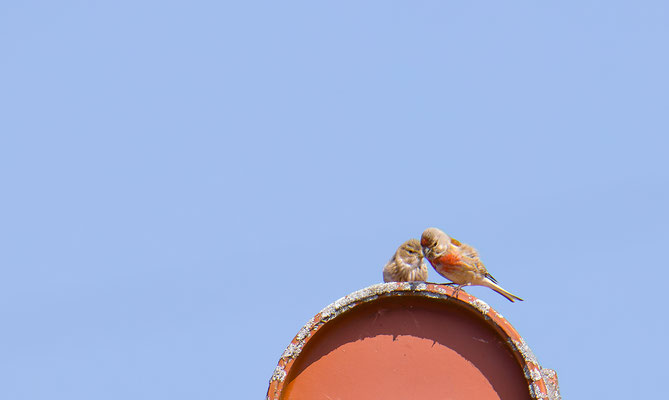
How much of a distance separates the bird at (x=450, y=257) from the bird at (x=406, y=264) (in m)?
0.09

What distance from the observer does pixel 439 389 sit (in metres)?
5.95

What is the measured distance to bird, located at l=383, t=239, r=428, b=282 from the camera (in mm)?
8539

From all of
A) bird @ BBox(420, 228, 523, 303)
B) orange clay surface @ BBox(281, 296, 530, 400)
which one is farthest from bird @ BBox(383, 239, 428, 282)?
orange clay surface @ BBox(281, 296, 530, 400)

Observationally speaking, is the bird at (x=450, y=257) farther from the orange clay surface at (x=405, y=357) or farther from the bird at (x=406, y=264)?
the orange clay surface at (x=405, y=357)

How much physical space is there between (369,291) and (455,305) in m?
0.52

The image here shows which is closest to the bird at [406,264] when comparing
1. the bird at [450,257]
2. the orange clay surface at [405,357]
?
the bird at [450,257]

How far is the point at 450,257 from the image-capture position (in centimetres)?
842

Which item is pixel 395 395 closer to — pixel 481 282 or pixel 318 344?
pixel 318 344

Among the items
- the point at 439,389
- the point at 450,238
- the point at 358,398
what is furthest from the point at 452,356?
the point at 450,238

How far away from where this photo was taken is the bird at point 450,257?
27.6ft

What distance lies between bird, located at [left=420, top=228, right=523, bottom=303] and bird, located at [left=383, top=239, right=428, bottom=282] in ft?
0.30

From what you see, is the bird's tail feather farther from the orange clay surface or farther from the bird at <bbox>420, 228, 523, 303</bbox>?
the orange clay surface

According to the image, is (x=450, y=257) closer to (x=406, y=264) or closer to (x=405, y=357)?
(x=406, y=264)

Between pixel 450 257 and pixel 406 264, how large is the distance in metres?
0.39
